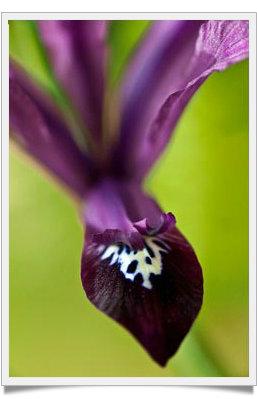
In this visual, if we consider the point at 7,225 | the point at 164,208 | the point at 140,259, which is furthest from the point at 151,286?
the point at 7,225

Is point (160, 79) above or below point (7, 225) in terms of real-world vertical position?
above

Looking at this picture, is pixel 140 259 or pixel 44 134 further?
pixel 44 134

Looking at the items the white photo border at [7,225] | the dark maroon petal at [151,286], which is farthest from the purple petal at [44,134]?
the dark maroon petal at [151,286]

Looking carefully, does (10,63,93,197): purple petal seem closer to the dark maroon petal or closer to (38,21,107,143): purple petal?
(38,21,107,143): purple petal

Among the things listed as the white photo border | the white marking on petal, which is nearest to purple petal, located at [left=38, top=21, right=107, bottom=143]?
the white photo border

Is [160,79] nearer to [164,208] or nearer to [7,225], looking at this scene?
[164,208]

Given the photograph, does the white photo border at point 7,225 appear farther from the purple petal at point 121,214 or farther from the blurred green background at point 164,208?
the purple petal at point 121,214
